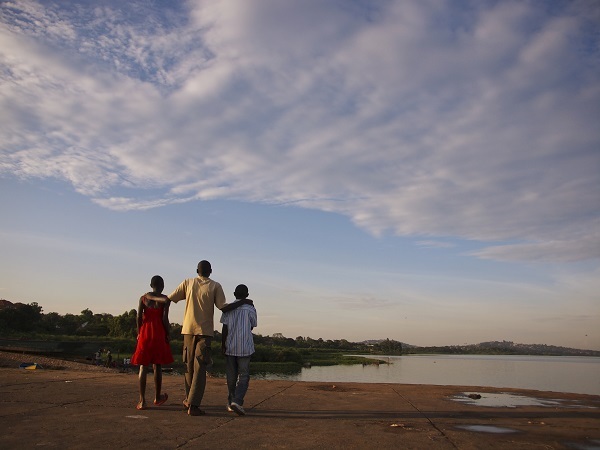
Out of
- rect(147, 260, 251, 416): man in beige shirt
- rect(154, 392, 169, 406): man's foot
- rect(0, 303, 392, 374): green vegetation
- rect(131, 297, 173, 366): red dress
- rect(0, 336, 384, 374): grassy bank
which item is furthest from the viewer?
rect(0, 303, 392, 374): green vegetation

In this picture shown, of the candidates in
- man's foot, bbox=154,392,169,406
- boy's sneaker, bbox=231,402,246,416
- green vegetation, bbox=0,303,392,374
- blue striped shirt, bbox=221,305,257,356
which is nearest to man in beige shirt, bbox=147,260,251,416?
blue striped shirt, bbox=221,305,257,356

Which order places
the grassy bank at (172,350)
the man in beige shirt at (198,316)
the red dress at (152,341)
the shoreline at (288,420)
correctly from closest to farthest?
1. the shoreline at (288,420)
2. the man in beige shirt at (198,316)
3. the red dress at (152,341)
4. the grassy bank at (172,350)

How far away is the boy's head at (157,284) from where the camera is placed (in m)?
6.48

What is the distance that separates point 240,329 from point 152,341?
119 cm

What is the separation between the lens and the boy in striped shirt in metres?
6.21

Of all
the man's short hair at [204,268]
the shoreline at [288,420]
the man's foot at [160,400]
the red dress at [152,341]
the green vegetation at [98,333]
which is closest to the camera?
the shoreline at [288,420]

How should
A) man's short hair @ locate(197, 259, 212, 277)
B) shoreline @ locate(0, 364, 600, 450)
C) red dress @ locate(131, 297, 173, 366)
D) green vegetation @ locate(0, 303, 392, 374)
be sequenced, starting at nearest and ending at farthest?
shoreline @ locate(0, 364, 600, 450)
red dress @ locate(131, 297, 173, 366)
man's short hair @ locate(197, 259, 212, 277)
green vegetation @ locate(0, 303, 392, 374)

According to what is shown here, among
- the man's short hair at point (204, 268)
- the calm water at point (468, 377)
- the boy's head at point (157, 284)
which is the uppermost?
the man's short hair at point (204, 268)

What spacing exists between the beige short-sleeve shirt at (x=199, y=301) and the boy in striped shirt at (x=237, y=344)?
0.27 m

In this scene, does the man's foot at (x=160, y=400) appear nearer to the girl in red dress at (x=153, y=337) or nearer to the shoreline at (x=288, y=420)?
the girl in red dress at (x=153, y=337)

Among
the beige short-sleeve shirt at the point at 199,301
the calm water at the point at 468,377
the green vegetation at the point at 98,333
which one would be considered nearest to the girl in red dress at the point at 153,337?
the beige short-sleeve shirt at the point at 199,301

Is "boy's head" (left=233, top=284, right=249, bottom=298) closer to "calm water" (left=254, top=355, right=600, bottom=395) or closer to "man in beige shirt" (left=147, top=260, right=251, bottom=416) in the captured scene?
"man in beige shirt" (left=147, top=260, right=251, bottom=416)

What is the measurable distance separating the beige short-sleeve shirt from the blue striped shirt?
10.9 inches

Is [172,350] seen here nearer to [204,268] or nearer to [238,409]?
[204,268]
